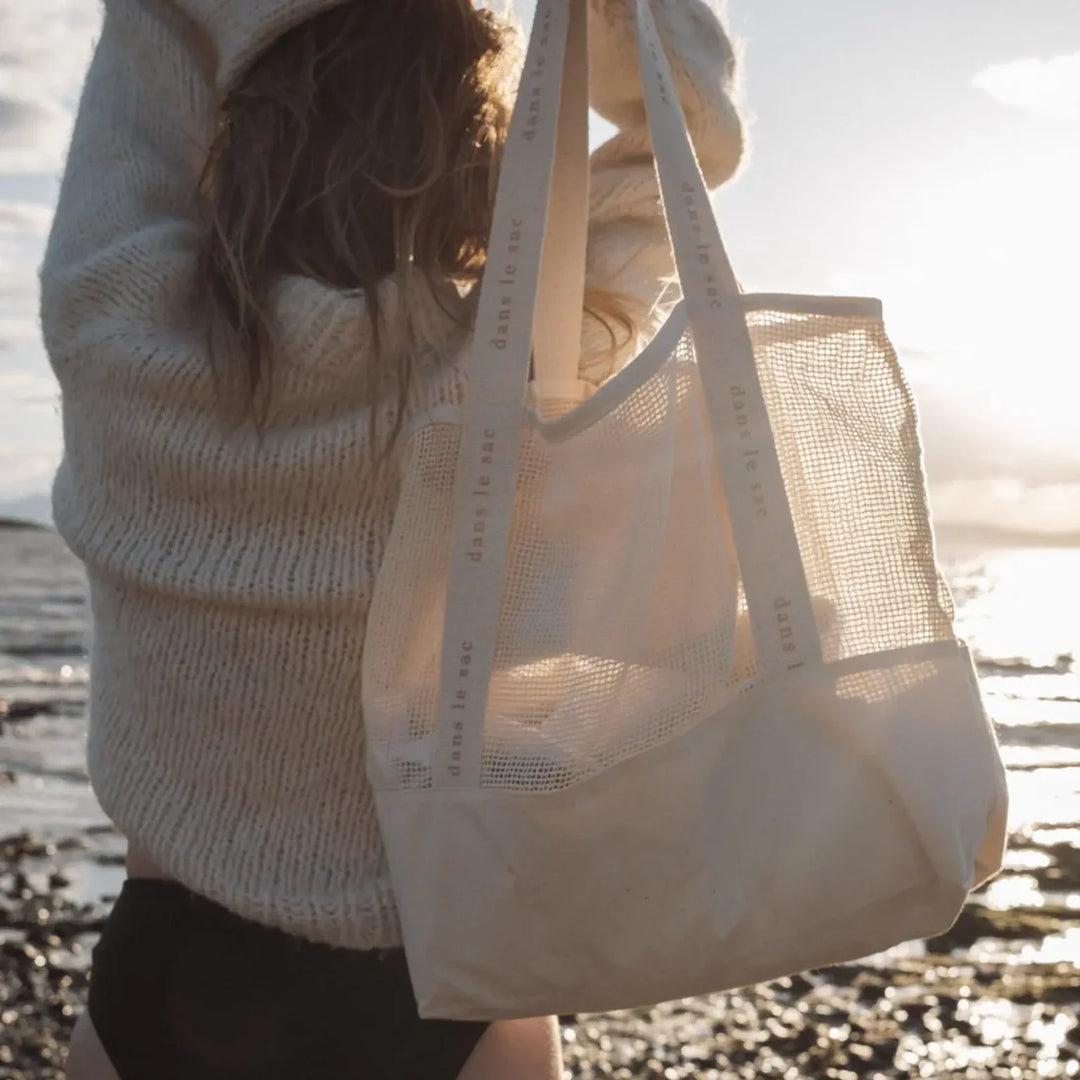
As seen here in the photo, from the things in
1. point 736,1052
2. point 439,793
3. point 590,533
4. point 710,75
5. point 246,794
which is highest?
point 710,75

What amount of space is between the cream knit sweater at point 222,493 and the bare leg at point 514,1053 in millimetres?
193

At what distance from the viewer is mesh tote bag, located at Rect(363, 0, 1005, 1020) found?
1.30 metres

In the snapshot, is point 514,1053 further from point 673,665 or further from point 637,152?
point 637,152

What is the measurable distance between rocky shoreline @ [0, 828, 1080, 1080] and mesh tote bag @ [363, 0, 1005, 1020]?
3235 mm

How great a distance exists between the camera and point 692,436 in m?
1.37

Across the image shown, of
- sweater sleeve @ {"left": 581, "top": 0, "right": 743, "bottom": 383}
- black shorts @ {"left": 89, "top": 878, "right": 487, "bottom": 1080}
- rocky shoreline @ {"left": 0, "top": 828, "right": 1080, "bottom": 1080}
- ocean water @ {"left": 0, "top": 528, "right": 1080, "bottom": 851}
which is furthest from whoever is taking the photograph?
ocean water @ {"left": 0, "top": 528, "right": 1080, "bottom": 851}

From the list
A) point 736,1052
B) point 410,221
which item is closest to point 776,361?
point 410,221

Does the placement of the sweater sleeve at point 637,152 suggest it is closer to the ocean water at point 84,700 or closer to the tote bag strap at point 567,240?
the tote bag strap at point 567,240

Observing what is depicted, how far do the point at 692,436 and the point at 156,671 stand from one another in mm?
760

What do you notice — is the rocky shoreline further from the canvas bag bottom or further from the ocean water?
the canvas bag bottom

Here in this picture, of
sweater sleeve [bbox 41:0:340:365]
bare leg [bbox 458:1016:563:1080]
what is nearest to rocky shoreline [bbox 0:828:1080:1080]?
bare leg [bbox 458:1016:563:1080]

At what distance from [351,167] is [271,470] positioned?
390 millimetres

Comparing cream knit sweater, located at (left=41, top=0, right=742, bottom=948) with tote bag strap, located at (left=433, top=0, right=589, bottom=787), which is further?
cream knit sweater, located at (left=41, top=0, right=742, bottom=948)

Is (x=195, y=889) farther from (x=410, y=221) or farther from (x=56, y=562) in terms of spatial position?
(x=56, y=562)
